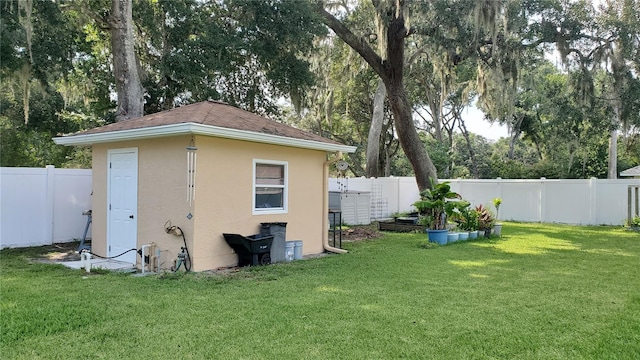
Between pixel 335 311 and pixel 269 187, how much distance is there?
3726 mm

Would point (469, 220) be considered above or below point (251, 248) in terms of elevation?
above

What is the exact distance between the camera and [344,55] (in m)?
17.8

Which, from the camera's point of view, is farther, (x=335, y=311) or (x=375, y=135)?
(x=375, y=135)

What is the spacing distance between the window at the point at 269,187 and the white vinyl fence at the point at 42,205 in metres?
4.51

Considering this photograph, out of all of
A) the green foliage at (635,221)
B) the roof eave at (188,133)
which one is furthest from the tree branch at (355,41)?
the green foliage at (635,221)

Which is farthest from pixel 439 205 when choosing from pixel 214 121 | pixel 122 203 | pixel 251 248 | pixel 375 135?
pixel 375 135

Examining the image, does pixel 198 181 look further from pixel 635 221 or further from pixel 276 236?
pixel 635 221

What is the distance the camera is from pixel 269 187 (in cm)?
810

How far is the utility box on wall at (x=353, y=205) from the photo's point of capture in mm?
14266

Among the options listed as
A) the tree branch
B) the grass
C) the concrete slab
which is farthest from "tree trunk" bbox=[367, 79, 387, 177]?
the concrete slab

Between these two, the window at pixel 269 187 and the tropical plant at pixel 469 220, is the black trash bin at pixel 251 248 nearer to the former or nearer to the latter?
the window at pixel 269 187

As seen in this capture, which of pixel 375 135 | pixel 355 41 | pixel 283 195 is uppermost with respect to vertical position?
pixel 355 41

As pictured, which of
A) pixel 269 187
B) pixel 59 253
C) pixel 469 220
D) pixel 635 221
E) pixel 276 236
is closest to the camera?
pixel 276 236

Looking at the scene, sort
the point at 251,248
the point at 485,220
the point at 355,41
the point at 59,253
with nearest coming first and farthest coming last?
A: the point at 251,248, the point at 59,253, the point at 485,220, the point at 355,41
